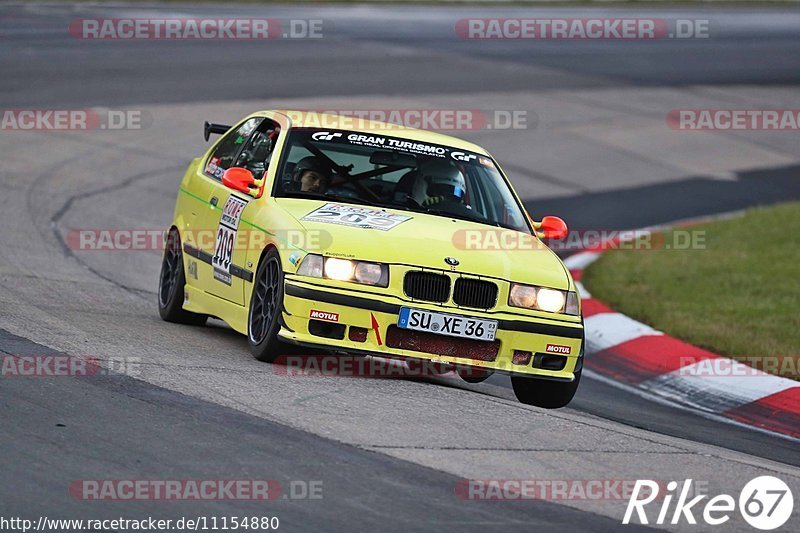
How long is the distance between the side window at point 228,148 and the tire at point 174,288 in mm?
539

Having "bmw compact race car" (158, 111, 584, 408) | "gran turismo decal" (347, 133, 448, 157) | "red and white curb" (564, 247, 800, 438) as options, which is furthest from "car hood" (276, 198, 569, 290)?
"red and white curb" (564, 247, 800, 438)

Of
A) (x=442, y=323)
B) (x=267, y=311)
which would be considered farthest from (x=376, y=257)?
(x=267, y=311)

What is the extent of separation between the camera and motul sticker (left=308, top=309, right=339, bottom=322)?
7797 mm

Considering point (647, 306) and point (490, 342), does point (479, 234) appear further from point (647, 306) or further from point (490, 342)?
point (647, 306)

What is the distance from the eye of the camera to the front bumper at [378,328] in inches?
307

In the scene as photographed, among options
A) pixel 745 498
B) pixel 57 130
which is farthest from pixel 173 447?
pixel 57 130

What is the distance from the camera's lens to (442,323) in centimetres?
781

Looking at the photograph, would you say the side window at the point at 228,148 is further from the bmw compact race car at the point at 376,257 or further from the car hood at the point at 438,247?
the car hood at the point at 438,247

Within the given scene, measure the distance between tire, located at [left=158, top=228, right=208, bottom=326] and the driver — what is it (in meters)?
1.36

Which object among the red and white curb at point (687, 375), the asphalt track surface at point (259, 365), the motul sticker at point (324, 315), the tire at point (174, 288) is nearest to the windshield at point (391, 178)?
the asphalt track surface at point (259, 365)

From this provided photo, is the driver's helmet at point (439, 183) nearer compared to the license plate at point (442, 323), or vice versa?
the license plate at point (442, 323)

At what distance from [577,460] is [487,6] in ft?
113

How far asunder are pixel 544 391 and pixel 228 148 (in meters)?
2.98

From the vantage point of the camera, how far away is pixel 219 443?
616 centimetres
